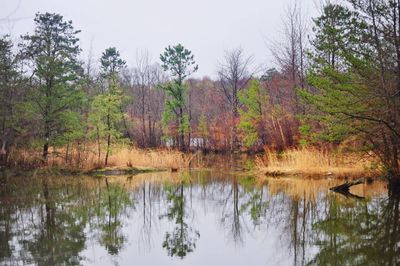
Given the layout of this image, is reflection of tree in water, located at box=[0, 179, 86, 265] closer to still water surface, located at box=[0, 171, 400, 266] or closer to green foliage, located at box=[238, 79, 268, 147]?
still water surface, located at box=[0, 171, 400, 266]

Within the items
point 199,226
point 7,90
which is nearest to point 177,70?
point 7,90

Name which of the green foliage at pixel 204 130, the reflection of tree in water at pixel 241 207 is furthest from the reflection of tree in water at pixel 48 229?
the green foliage at pixel 204 130

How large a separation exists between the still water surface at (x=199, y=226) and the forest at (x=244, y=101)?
256 cm

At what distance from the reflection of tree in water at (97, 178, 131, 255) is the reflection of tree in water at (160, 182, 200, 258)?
0.85 m

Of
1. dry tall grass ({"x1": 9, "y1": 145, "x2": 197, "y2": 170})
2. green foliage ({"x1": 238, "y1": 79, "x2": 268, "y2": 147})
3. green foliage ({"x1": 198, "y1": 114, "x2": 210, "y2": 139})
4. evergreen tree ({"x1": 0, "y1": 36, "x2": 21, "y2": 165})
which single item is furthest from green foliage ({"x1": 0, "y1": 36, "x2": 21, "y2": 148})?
green foliage ({"x1": 198, "y1": 114, "x2": 210, "y2": 139})

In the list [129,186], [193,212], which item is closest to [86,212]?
[193,212]

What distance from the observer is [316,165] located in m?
17.4

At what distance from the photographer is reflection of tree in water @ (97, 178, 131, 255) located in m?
7.30

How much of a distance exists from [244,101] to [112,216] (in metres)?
26.6

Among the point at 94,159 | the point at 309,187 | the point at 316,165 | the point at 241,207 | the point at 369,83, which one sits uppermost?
the point at 369,83

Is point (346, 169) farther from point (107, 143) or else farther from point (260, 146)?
point (260, 146)

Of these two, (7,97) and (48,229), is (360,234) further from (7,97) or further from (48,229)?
(7,97)

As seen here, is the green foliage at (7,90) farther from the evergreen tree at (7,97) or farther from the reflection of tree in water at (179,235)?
the reflection of tree in water at (179,235)

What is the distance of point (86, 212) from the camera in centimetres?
1014
